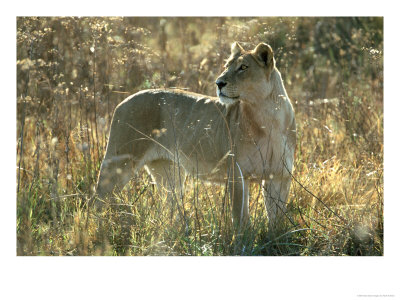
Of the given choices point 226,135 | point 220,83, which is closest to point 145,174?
point 226,135

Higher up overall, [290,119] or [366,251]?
[290,119]

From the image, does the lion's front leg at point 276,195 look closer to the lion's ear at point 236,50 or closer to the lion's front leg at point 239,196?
the lion's front leg at point 239,196

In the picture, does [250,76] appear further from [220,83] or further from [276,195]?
[276,195]

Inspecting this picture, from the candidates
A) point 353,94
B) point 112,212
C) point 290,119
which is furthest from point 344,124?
point 112,212

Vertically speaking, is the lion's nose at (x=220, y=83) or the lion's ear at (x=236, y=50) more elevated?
the lion's ear at (x=236, y=50)

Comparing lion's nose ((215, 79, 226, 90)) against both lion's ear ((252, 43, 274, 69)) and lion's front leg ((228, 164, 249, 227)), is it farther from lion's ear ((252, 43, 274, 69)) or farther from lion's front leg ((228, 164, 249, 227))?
lion's front leg ((228, 164, 249, 227))

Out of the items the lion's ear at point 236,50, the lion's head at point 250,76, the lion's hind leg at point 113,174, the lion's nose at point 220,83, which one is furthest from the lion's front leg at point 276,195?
the lion's hind leg at point 113,174

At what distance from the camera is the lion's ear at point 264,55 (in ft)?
17.1

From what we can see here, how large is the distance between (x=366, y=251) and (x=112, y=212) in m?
2.06

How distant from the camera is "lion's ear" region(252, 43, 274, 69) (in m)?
5.20
